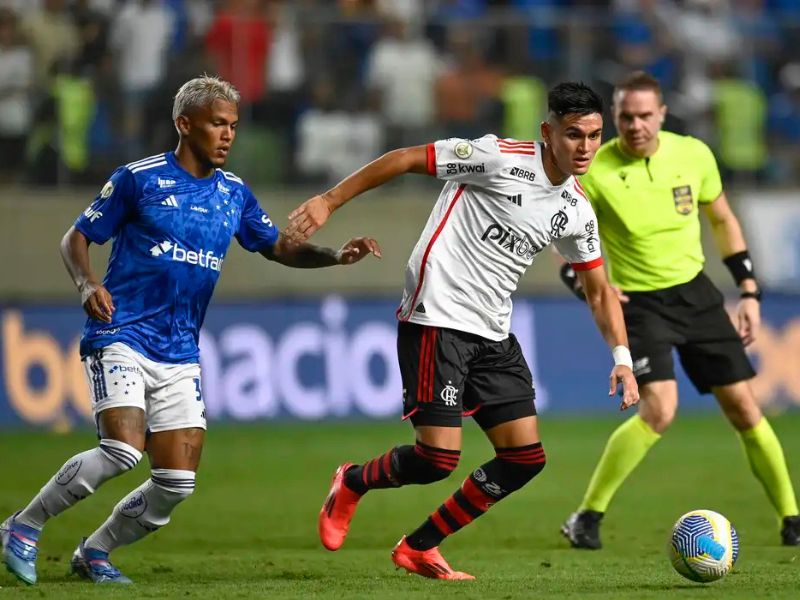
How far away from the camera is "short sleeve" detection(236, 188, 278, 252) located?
24.5 feet

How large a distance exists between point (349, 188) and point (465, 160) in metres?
0.62

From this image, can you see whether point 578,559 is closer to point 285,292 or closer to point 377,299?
point 377,299

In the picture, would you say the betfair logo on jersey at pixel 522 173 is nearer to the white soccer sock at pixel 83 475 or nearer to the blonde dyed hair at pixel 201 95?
the blonde dyed hair at pixel 201 95

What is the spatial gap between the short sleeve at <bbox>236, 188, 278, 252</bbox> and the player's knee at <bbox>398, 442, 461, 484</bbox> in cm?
128

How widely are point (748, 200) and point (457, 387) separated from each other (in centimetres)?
1176

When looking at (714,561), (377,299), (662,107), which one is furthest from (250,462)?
(714,561)

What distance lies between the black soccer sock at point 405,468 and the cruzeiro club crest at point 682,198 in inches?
103

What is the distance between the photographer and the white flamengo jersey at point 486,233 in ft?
23.1

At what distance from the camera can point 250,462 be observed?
13.2m

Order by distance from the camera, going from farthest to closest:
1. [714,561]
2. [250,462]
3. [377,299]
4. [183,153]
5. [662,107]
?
[377,299]
[250,462]
[662,107]
[183,153]
[714,561]

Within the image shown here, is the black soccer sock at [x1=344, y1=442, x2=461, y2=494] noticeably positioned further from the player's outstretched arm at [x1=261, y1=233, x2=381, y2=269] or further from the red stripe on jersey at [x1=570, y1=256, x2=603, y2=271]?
the red stripe on jersey at [x1=570, y1=256, x2=603, y2=271]

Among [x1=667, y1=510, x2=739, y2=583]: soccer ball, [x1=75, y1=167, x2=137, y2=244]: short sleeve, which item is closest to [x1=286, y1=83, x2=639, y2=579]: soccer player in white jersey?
[x1=667, y1=510, x2=739, y2=583]: soccer ball

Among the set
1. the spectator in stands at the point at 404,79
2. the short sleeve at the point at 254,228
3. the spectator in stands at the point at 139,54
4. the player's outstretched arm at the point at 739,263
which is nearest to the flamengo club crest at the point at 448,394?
the short sleeve at the point at 254,228

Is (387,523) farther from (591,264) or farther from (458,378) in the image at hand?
(591,264)
